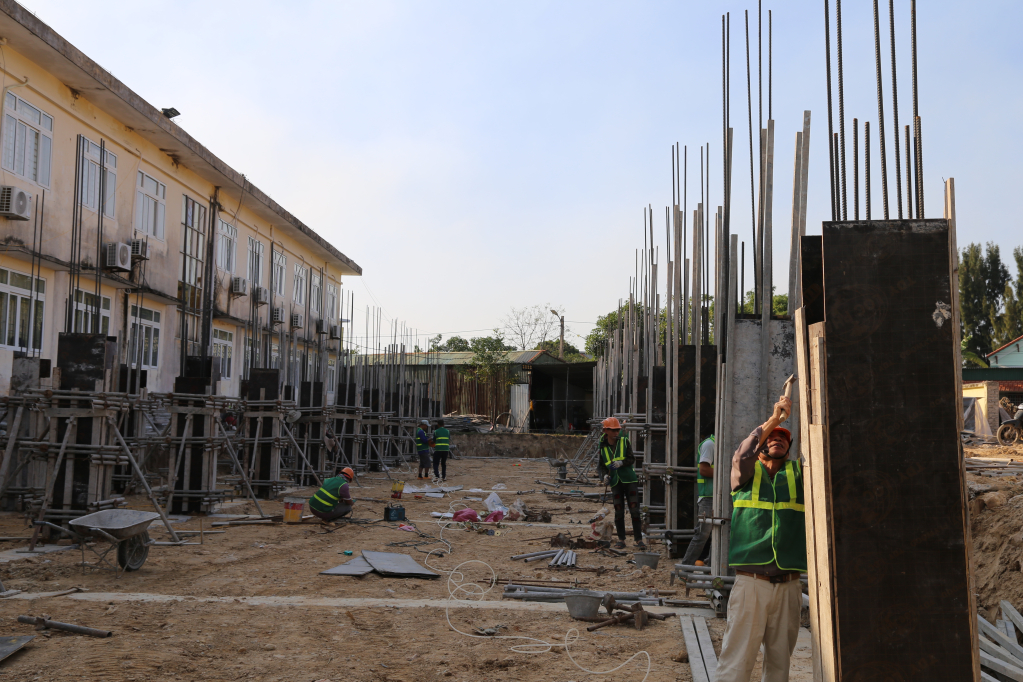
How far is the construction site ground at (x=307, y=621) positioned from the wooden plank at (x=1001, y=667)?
1058 mm

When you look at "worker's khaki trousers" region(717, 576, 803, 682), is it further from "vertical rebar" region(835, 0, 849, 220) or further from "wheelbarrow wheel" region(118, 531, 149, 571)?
"wheelbarrow wheel" region(118, 531, 149, 571)

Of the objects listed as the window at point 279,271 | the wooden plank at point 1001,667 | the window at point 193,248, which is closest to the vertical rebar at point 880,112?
the wooden plank at point 1001,667

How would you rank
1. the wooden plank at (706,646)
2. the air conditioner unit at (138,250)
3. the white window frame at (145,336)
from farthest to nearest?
the white window frame at (145,336) → the air conditioner unit at (138,250) → the wooden plank at (706,646)

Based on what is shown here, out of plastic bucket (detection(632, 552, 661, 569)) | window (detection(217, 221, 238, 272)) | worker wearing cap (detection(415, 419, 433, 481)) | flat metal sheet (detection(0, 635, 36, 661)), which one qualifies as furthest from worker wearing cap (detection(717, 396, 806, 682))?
window (detection(217, 221, 238, 272))

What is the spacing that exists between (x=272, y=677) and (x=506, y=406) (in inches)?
1171

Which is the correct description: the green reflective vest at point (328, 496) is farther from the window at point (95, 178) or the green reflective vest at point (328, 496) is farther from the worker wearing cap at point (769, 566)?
the worker wearing cap at point (769, 566)

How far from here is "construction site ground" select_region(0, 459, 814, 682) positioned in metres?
5.09

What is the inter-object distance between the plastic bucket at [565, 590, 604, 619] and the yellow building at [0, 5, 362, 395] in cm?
812

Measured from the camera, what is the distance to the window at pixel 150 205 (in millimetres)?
17344

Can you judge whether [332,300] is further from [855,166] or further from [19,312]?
[855,166]

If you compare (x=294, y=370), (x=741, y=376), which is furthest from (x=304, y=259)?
(x=741, y=376)

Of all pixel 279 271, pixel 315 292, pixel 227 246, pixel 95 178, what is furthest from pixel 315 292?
pixel 95 178

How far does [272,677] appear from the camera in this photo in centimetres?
495

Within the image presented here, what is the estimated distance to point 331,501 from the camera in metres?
11.5
